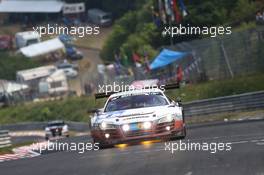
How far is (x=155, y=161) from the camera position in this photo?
14469 millimetres

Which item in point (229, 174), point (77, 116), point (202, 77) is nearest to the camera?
point (229, 174)

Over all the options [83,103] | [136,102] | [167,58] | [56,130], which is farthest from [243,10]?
[136,102]

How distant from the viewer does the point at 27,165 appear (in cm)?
1689

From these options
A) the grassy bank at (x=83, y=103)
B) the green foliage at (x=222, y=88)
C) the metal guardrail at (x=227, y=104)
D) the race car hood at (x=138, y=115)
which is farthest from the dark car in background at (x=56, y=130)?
the race car hood at (x=138, y=115)

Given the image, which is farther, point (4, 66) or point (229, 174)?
point (4, 66)

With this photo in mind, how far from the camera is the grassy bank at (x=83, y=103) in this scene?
36.0 metres

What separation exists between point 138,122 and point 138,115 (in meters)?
0.17

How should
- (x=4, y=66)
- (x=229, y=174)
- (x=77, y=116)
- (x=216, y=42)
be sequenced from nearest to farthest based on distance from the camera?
(x=229, y=174)
(x=216, y=42)
(x=77, y=116)
(x=4, y=66)

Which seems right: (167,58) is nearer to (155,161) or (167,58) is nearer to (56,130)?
(56,130)

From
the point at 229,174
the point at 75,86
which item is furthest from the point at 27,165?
the point at 75,86

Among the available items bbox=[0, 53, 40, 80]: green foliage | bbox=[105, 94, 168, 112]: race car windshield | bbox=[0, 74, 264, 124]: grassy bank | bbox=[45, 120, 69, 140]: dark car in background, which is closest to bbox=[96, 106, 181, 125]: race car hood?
bbox=[105, 94, 168, 112]: race car windshield

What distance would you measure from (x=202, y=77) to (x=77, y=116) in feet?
46.4

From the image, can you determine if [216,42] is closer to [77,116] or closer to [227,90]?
[227,90]

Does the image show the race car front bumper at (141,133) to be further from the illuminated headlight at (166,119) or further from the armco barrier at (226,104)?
the armco barrier at (226,104)
